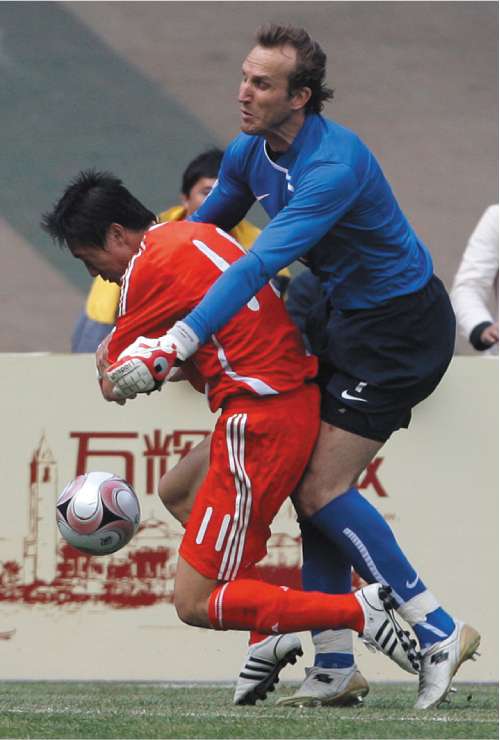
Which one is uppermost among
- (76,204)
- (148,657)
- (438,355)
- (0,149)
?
(0,149)

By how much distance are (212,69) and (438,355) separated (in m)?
5.54

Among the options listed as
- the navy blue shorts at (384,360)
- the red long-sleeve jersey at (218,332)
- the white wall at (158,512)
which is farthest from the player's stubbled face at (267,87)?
the white wall at (158,512)

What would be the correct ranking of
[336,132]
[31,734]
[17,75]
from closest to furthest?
1. [31,734]
2. [336,132]
3. [17,75]

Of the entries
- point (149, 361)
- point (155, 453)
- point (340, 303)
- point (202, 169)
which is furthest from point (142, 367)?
point (202, 169)

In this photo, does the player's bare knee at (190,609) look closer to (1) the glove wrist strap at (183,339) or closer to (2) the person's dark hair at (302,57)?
(1) the glove wrist strap at (183,339)

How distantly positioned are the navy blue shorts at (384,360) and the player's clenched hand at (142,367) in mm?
762

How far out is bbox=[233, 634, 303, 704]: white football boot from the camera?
5.64 m

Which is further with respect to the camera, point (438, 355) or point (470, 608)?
point (470, 608)

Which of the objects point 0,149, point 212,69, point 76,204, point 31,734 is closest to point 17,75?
point 0,149

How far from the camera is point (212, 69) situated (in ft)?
35.3

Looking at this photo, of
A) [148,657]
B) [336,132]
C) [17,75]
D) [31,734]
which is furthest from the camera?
[17,75]

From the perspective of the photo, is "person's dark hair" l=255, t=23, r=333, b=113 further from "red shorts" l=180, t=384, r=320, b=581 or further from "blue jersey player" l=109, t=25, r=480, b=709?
"red shorts" l=180, t=384, r=320, b=581

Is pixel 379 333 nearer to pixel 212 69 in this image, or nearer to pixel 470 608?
pixel 470 608

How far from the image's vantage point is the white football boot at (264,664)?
5641 millimetres
